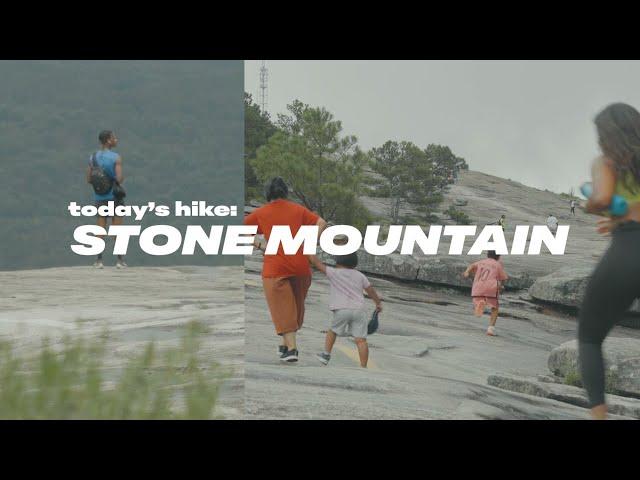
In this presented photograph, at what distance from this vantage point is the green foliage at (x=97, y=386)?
520cm

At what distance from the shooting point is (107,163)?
1181 cm

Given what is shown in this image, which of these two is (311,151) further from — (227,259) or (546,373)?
(546,373)

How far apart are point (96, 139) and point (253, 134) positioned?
44284 millimetres

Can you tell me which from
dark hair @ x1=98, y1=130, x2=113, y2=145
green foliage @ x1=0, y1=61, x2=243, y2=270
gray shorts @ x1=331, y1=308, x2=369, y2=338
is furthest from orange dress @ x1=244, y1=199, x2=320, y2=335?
green foliage @ x1=0, y1=61, x2=243, y2=270

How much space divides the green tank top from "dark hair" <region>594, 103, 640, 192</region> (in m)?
0.01

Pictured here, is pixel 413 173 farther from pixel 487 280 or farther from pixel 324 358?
pixel 324 358

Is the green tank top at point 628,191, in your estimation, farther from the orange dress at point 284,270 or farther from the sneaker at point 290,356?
the sneaker at point 290,356

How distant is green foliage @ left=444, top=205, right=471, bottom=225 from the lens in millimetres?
24953

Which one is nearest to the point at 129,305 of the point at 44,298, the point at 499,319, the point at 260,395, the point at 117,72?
the point at 44,298

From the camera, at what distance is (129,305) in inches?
433

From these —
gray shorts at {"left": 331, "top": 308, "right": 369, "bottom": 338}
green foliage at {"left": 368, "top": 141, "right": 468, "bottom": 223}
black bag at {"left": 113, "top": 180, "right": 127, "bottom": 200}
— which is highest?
green foliage at {"left": 368, "top": 141, "right": 468, "bottom": 223}

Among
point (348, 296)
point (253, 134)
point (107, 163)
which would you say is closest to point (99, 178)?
point (107, 163)

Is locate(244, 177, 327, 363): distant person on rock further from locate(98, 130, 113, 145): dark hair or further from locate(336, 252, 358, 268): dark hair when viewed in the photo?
locate(98, 130, 113, 145): dark hair

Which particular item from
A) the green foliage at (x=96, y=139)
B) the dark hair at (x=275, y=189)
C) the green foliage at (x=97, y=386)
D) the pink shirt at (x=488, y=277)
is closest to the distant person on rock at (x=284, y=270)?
the dark hair at (x=275, y=189)
